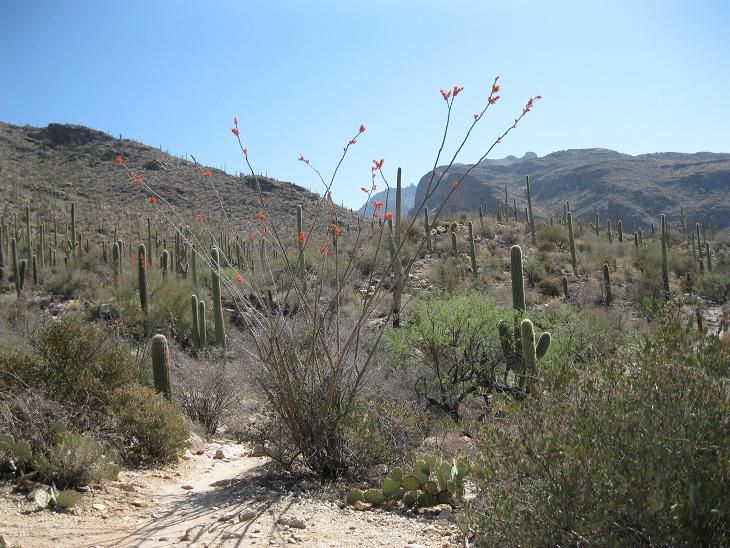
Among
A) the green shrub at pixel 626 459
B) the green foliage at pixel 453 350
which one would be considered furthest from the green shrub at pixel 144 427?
the green shrub at pixel 626 459

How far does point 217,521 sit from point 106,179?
49.4 metres

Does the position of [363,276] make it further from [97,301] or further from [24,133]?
[24,133]

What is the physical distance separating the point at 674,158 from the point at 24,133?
3552 inches

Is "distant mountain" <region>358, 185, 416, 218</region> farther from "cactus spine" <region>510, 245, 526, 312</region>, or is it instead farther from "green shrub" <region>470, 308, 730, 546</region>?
"cactus spine" <region>510, 245, 526, 312</region>

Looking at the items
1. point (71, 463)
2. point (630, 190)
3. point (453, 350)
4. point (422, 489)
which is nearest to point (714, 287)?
point (453, 350)

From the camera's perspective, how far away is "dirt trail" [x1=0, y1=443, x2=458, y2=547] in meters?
4.92

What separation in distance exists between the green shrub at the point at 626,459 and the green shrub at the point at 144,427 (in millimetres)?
4892

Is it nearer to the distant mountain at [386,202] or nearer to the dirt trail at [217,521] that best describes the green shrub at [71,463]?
the dirt trail at [217,521]

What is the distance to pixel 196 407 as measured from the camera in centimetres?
1120

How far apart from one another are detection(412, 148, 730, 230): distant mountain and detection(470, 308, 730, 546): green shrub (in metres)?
54.4

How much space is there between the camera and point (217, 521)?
5.34 meters

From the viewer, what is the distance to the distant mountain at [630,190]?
227 feet

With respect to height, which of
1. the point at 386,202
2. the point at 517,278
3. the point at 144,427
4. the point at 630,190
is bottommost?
the point at 144,427

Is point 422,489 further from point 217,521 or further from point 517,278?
point 517,278
